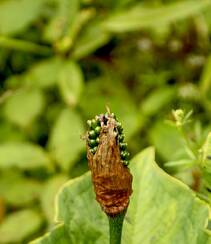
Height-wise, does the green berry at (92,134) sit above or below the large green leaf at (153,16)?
below

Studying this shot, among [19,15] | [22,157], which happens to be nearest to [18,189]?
[22,157]

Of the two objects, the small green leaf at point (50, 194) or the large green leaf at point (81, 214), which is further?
the small green leaf at point (50, 194)

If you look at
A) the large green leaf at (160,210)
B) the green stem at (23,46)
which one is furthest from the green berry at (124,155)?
the green stem at (23,46)

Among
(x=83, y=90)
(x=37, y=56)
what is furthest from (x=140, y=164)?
(x=37, y=56)

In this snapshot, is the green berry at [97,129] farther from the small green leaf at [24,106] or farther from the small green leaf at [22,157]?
the small green leaf at [24,106]

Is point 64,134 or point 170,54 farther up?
point 170,54

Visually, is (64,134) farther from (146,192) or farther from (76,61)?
(146,192)
